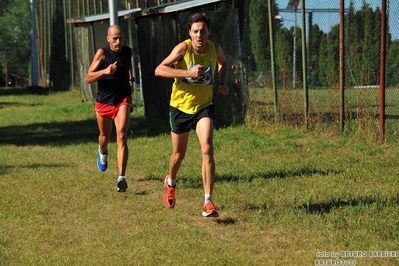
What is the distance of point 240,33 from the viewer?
16.3m

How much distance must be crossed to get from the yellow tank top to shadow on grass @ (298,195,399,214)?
5.12 feet

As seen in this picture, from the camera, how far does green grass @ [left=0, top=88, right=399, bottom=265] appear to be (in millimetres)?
7180

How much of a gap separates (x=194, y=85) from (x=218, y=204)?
1435 millimetres

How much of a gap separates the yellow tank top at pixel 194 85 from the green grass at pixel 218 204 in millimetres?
1169

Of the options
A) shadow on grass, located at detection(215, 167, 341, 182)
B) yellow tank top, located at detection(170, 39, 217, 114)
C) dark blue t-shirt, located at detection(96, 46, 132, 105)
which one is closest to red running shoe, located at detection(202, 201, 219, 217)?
yellow tank top, located at detection(170, 39, 217, 114)

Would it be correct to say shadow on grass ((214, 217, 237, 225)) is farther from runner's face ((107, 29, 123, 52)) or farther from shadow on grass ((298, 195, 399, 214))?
runner's face ((107, 29, 123, 52))

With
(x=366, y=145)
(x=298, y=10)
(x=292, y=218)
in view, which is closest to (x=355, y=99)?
(x=366, y=145)

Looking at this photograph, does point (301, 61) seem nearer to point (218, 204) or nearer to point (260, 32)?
point (260, 32)

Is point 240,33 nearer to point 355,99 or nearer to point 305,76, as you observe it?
point 305,76

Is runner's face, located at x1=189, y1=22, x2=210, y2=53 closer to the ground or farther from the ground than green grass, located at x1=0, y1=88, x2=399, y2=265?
farther from the ground

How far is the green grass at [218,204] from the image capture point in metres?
7.18

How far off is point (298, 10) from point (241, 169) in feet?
16.6

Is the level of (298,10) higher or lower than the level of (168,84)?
higher

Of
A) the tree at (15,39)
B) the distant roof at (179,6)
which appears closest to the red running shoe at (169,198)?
the distant roof at (179,6)
